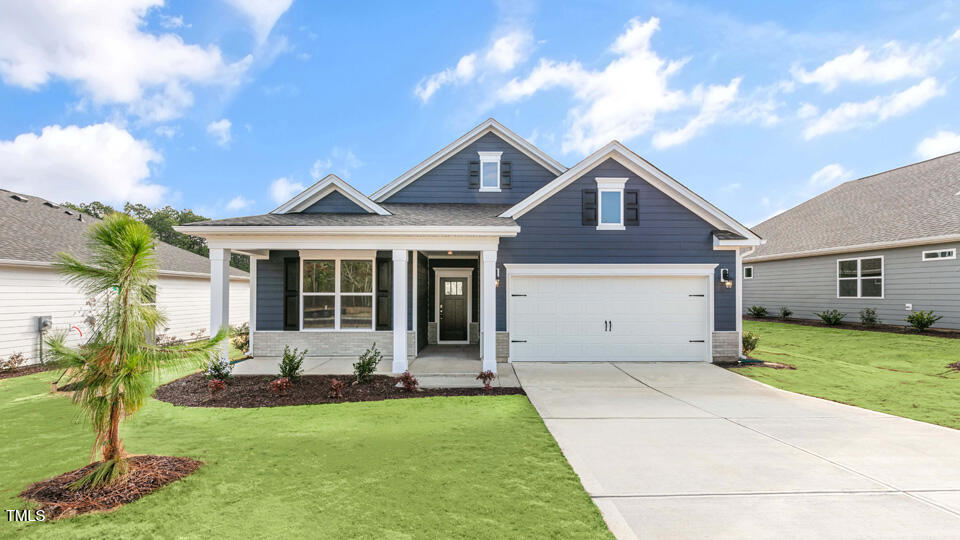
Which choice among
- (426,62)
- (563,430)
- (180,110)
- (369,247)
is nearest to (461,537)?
(563,430)

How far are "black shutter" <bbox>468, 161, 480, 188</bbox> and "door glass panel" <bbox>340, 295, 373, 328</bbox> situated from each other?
4.71m

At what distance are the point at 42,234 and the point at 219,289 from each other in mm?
7961

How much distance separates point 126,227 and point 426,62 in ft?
49.5

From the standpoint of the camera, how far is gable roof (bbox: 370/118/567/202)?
12266 mm

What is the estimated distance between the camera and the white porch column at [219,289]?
26.7 ft

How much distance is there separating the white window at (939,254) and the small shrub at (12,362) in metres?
25.2

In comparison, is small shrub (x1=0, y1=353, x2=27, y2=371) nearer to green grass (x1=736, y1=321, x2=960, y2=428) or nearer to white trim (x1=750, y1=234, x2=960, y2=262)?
green grass (x1=736, y1=321, x2=960, y2=428)

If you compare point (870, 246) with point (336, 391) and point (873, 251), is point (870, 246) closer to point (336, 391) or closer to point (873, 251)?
point (873, 251)

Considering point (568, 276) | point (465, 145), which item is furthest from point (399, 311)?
point (465, 145)

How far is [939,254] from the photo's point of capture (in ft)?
41.8

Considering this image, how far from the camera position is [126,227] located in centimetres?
363

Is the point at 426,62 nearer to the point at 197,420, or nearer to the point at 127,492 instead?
the point at 197,420

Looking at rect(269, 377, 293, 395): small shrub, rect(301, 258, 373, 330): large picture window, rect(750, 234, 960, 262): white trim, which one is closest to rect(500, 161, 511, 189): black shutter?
rect(301, 258, 373, 330): large picture window

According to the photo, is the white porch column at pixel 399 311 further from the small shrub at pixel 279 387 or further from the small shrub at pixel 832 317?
the small shrub at pixel 832 317
